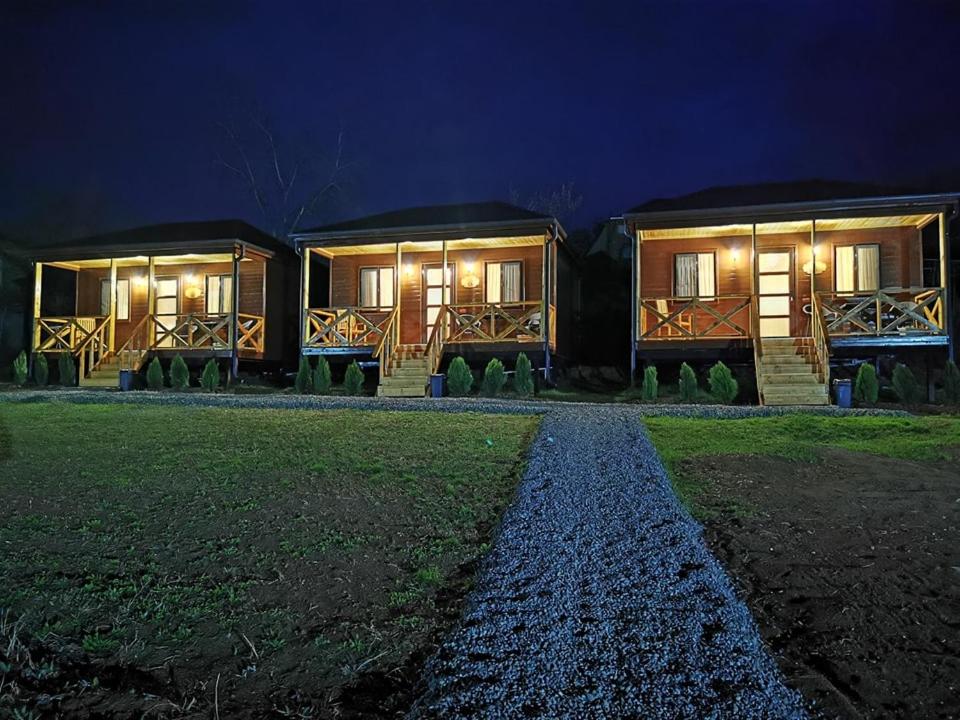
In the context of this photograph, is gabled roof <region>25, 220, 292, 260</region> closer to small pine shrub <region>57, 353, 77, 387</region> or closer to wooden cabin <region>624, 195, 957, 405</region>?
small pine shrub <region>57, 353, 77, 387</region>

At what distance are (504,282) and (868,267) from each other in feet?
26.7

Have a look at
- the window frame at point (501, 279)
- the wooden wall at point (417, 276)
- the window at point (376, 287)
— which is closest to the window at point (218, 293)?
the wooden wall at point (417, 276)

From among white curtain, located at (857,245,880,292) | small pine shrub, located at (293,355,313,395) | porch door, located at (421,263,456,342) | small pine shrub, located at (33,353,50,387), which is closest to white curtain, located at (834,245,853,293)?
white curtain, located at (857,245,880,292)

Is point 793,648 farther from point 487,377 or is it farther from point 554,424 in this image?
point 487,377

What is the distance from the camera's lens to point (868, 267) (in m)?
15.1

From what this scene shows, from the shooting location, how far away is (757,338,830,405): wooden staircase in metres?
11.8

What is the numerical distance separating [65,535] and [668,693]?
397 cm

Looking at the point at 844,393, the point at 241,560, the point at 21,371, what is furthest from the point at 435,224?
the point at 241,560

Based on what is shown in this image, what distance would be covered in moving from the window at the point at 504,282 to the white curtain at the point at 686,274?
12.2 feet

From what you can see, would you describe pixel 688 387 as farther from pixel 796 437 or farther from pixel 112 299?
pixel 112 299

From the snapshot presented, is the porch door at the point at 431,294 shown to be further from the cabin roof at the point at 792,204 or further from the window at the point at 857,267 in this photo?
the window at the point at 857,267

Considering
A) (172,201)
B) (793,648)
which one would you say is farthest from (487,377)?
(172,201)

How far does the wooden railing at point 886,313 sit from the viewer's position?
13.2 meters

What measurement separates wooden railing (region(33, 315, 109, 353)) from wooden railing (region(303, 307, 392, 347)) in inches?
220
